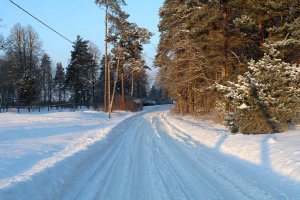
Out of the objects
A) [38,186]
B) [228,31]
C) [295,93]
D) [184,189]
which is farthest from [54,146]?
[228,31]

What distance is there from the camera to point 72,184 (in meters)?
6.58

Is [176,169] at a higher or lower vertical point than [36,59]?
lower

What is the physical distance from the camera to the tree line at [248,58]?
1380cm

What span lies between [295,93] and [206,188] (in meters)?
9.71

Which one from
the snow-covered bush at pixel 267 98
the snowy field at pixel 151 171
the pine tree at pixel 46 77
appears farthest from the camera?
the pine tree at pixel 46 77

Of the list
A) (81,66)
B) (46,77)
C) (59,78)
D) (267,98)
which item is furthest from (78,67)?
(267,98)

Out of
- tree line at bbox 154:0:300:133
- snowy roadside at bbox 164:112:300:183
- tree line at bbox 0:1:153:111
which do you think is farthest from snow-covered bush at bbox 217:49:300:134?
tree line at bbox 0:1:153:111

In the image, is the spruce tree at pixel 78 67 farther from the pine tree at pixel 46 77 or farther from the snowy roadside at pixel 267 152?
the snowy roadside at pixel 267 152

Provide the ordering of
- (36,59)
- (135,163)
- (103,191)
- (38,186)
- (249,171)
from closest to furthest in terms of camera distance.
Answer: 1. (38,186)
2. (103,191)
3. (249,171)
4. (135,163)
5. (36,59)

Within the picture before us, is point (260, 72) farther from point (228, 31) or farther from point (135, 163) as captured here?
point (135, 163)

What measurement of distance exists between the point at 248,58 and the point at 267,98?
9173 mm

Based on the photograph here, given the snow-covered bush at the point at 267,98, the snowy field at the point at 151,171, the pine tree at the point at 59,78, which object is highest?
the pine tree at the point at 59,78

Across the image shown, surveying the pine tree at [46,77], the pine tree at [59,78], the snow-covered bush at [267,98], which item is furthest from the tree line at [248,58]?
the pine tree at [59,78]

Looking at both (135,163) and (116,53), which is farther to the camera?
(116,53)
